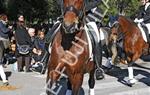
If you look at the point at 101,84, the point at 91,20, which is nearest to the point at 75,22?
the point at 91,20

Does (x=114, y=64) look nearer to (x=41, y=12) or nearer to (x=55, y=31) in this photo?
(x=55, y=31)

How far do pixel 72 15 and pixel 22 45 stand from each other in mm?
8350

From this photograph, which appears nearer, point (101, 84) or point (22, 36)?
point (101, 84)

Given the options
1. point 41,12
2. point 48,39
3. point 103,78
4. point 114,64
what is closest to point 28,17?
point 41,12

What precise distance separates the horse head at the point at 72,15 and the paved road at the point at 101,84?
416 centimetres

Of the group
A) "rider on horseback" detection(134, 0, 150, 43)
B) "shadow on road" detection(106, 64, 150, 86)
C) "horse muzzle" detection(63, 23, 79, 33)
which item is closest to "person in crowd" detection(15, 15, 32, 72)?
"shadow on road" detection(106, 64, 150, 86)

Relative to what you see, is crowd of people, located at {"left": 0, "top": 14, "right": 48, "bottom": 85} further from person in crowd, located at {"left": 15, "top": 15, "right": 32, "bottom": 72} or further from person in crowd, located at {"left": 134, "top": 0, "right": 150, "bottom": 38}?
person in crowd, located at {"left": 134, "top": 0, "right": 150, "bottom": 38}

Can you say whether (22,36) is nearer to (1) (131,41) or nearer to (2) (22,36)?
(2) (22,36)

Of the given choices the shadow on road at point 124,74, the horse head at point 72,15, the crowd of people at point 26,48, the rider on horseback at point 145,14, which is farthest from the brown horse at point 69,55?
the crowd of people at point 26,48

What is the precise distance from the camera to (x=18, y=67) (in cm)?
1516

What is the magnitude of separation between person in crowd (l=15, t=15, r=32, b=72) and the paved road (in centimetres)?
47

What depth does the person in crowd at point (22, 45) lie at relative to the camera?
14.8m

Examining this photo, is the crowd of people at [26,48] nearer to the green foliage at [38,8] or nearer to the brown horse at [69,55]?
the brown horse at [69,55]

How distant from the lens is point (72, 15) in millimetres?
6727
